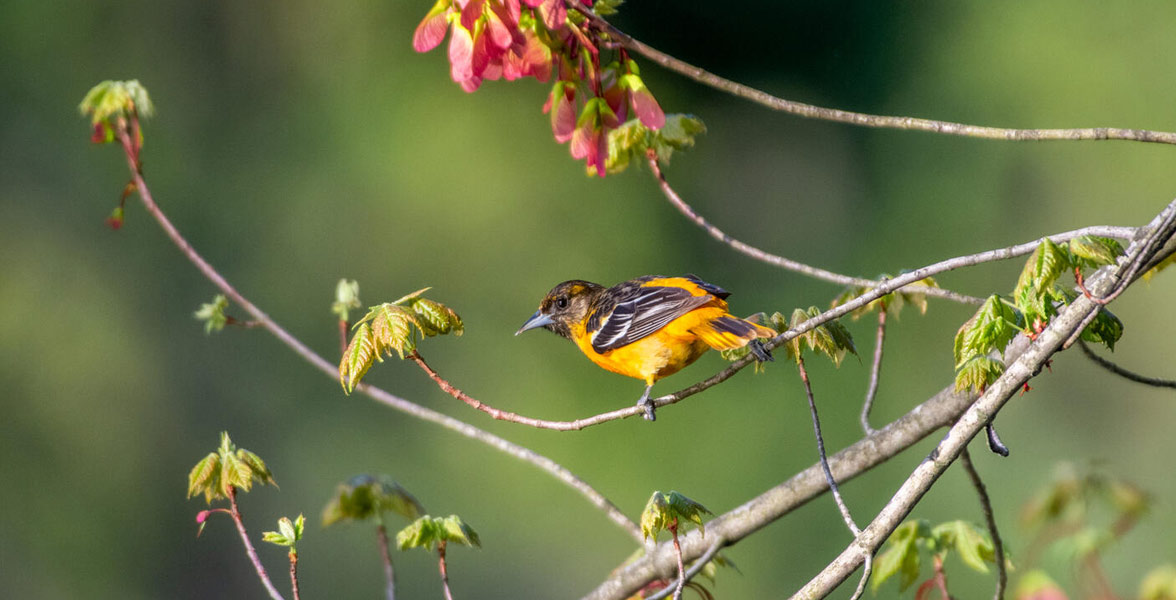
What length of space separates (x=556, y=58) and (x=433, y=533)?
85 centimetres

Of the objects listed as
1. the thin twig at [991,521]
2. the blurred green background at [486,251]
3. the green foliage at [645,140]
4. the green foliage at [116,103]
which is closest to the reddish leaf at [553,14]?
the green foliage at [645,140]

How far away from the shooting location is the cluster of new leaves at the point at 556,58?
70.7 inches

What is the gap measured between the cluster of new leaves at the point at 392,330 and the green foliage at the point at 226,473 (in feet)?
0.81

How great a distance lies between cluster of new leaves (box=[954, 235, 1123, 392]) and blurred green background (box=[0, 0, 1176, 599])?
17.8ft

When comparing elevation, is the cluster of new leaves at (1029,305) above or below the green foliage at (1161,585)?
above

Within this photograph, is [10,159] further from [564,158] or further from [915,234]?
[915,234]

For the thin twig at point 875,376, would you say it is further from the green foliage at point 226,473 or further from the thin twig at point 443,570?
the green foliage at point 226,473

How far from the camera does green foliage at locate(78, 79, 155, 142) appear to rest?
255cm

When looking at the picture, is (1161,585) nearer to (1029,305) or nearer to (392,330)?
(1029,305)

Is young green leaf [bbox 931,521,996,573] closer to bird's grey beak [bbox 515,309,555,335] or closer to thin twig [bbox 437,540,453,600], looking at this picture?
thin twig [bbox 437,540,453,600]

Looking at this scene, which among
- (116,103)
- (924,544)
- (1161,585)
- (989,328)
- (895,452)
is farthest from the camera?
(116,103)

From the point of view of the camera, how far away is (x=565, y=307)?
2945 millimetres

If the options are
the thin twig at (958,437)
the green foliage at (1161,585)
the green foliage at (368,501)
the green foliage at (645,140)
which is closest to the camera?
the thin twig at (958,437)

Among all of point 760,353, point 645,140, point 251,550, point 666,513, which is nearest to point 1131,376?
point 760,353
